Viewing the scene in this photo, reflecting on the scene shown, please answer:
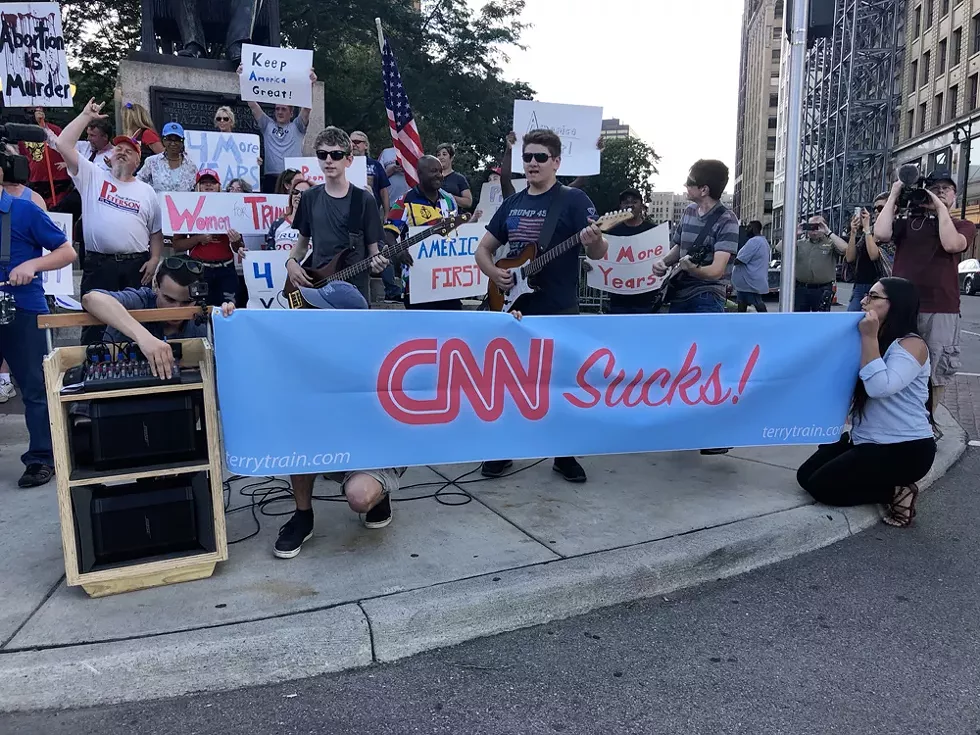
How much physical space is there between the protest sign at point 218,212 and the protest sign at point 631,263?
10.5ft

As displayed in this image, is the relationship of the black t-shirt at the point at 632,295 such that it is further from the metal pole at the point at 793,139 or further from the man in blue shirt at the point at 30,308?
the man in blue shirt at the point at 30,308

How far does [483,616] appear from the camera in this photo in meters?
3.13

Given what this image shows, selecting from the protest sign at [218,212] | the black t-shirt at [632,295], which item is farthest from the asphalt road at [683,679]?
the protest sign at [218,212]

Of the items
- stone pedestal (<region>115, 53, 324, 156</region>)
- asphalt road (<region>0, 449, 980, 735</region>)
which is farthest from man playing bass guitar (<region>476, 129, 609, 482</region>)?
stone pedestal (<region>115, 53, 324, 156</region>)

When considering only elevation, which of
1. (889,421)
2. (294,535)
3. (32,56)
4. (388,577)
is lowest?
(388,577)

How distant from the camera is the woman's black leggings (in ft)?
13.5

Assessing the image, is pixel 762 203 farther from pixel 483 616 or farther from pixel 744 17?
Result: pixel 483 616

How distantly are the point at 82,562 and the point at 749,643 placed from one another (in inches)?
107

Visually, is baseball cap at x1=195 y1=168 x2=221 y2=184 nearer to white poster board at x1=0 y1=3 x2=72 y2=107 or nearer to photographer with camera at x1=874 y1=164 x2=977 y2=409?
white poster board at x1=0 y1=3 x2=72 y2=107

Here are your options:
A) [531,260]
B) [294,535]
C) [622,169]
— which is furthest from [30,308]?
[622,169]

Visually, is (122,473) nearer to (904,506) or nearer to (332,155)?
(332,155)

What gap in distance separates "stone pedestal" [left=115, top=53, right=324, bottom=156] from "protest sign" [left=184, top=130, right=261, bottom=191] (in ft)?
3.17

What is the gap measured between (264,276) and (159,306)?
3.10 meters

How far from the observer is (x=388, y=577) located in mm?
3334
